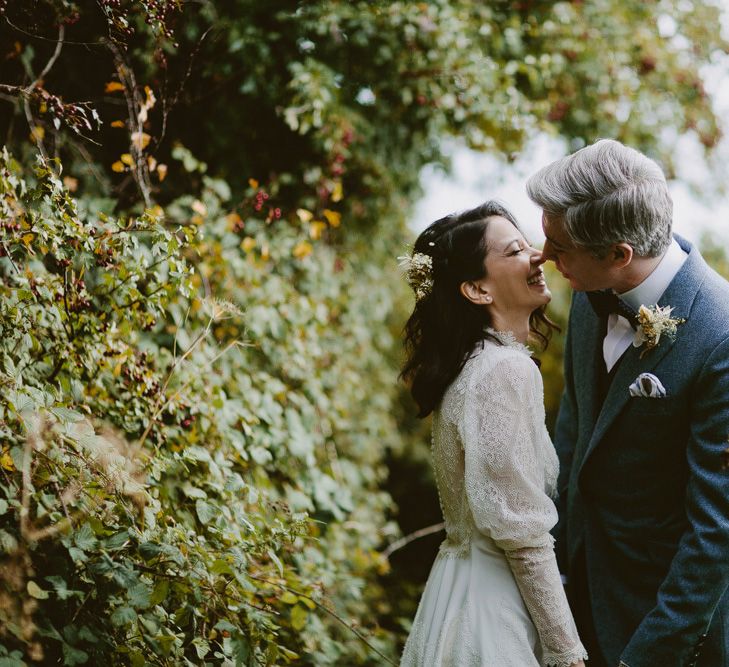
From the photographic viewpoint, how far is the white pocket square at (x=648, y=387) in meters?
1.93

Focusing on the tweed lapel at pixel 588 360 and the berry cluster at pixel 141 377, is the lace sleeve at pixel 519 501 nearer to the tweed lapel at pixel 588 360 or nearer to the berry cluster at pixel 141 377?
the tweed lapel at pixel 588 360

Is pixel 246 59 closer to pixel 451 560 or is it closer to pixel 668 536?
pixel 451 560

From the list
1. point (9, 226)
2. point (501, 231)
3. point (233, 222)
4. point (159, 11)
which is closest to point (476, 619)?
point (501, 231)

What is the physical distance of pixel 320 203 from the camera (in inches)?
154

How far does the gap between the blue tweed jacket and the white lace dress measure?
21 cm

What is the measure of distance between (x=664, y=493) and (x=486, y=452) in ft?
1.77

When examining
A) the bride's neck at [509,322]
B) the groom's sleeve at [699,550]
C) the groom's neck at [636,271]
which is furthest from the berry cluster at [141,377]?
the groom's sleeve at [699,550]

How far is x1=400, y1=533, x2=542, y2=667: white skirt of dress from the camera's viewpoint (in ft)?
6.24

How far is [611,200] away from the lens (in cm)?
198

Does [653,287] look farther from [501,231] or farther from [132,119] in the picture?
[132,119]

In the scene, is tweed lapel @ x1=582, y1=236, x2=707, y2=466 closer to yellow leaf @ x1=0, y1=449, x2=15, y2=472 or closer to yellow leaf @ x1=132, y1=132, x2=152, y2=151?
yellow leaf @ x1=0, y1=449, x2=15, y2=472

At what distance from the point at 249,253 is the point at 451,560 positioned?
172 cm

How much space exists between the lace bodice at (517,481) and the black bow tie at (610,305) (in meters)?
0.33

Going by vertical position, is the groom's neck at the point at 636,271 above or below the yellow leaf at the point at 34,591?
above
